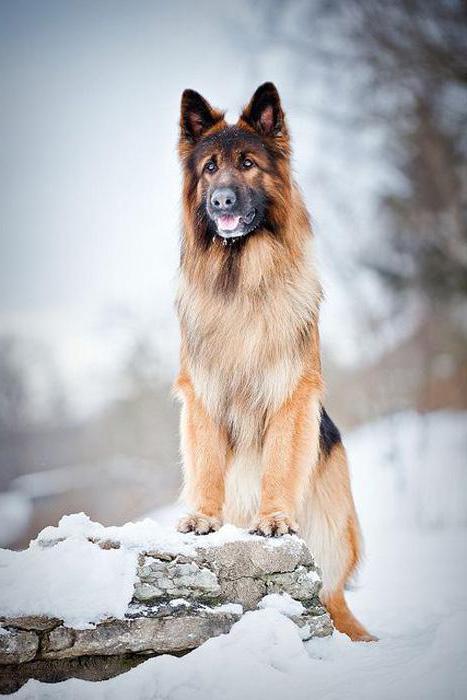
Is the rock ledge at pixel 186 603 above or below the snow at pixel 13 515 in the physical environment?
above

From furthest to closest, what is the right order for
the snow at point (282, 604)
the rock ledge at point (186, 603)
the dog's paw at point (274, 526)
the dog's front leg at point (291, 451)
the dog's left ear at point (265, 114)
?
1. the dog's left ear at point (265, 114)
2. the dog's front leg at point (291, 451)
3. the dog's paw at point (274, 526)
4. the snow at point (282, 604)
5. the rock ledge at point (186, 603)

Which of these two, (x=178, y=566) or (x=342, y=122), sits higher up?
(x=342, y=122)

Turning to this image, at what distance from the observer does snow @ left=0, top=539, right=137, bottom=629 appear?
3.14 m

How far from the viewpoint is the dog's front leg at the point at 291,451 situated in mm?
3889

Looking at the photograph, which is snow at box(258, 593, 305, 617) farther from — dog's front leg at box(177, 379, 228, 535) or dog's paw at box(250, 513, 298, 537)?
dog's front leg at box(177, 379, 228, 535)

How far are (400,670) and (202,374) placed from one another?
1939mm

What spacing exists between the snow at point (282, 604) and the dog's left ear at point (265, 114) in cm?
275

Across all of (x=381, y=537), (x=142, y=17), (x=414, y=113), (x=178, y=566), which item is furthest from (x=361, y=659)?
(x=142, y=17)

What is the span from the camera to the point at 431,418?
14.6 m

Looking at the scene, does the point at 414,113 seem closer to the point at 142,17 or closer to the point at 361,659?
the point at 361,659

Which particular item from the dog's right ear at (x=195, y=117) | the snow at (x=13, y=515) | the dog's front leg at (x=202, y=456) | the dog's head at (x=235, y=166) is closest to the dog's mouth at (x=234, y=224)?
the dog's head at (x=235, y=166)

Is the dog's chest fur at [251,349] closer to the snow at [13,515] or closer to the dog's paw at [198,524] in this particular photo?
the dog's paw at [198,524]

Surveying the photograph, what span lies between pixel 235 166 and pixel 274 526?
83.8 inches

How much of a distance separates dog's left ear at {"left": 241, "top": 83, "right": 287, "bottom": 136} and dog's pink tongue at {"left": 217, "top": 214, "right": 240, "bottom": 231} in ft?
2.11
